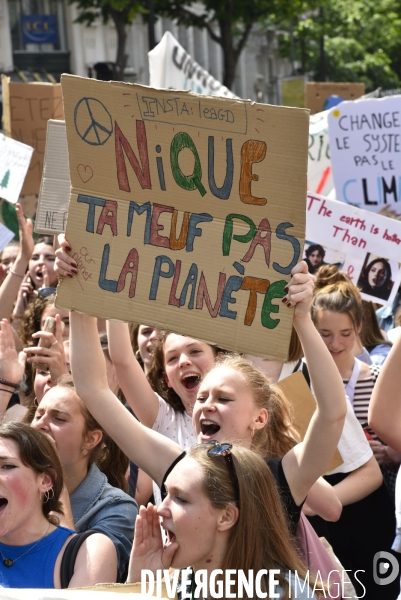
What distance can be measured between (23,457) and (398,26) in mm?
32026

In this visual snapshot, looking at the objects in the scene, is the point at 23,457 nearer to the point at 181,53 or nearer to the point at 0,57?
Answer: the point at 181,53

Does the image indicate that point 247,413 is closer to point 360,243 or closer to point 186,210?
point 186,210

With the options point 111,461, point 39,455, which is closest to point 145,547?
point 39,455

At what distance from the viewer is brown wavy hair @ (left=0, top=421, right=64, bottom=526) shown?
2.90 m

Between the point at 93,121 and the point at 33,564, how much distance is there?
4.38 feet

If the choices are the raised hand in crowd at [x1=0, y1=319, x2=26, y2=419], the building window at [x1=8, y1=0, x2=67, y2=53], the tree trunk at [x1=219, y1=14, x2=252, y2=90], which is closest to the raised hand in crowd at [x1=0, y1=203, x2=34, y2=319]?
the raised hand in crowd at [x1=0, y1=319, x2=26, y2=419]

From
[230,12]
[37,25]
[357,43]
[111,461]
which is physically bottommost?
[357,43]

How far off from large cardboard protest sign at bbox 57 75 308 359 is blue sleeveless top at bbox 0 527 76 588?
70 cm

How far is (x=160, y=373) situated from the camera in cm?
391

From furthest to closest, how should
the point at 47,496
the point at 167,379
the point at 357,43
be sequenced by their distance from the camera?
the point at 357,43 < the point at 167,379 < the point at 47,496

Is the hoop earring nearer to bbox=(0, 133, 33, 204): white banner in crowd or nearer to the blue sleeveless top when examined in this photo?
the blue sleeveless top

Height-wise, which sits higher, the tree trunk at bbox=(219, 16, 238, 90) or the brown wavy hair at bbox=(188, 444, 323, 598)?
the brown wavy hair at bbox=(188, 444, 323, 598)

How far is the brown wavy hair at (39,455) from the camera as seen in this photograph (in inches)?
114

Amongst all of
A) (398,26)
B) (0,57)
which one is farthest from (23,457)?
(398,26)
